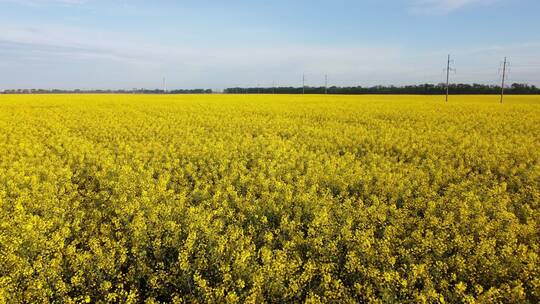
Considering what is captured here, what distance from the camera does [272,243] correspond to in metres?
5.82

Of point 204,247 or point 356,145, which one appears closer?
point 204,247

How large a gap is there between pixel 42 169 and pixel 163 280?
6.75m

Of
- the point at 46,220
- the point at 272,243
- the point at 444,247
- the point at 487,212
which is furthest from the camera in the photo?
the point at 487,212

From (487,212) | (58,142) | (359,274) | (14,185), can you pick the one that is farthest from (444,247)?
(58,142)

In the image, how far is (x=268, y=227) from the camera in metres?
6.33

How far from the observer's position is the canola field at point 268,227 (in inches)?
179

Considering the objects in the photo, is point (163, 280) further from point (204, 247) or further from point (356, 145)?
point (356, 145)

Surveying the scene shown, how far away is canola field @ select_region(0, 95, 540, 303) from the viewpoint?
4.55 metres

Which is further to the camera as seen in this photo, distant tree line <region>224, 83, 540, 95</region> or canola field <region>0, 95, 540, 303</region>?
distant tree line <region>224, 83, 540, 95</region>

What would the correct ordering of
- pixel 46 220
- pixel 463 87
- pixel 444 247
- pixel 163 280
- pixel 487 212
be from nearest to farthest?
pixel 163 280 < pixel 444 247 < pixel 46 220 < pixel 487 212 < pixel 463 87

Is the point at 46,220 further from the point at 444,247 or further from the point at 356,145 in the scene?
the point at 356,145

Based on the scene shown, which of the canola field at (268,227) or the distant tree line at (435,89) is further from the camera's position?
the distant tree line at (435,89)

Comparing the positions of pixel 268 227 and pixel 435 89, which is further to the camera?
pixel 435 89

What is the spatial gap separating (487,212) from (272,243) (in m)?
4.19
